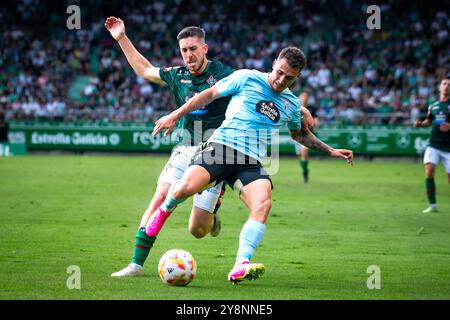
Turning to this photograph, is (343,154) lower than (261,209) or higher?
higher

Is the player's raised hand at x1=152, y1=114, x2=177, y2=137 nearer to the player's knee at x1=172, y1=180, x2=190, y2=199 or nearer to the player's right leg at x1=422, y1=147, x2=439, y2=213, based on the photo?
the player's knee at x1=172, y1=180, x2=190, y2=199

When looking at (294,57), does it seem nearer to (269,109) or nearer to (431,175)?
(269,109)

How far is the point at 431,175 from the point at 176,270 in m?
9.66

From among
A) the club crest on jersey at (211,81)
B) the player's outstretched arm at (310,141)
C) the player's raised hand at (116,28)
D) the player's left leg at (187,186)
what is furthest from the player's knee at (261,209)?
the player's raised hand at (116,28)

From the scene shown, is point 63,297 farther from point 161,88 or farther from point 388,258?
point 161,88

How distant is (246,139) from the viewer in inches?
329

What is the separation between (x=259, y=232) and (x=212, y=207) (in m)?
1.44

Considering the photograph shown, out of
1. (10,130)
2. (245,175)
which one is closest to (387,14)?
(10,130)

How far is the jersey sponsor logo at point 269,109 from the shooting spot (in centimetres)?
833

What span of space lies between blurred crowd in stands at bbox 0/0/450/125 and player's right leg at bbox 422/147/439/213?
14.9 m

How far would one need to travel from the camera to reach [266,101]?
27.4 ft

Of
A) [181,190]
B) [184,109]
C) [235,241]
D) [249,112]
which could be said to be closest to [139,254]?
[181,190]

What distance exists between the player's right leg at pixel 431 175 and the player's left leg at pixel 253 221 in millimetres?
8577

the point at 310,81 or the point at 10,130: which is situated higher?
the point at 310,81
